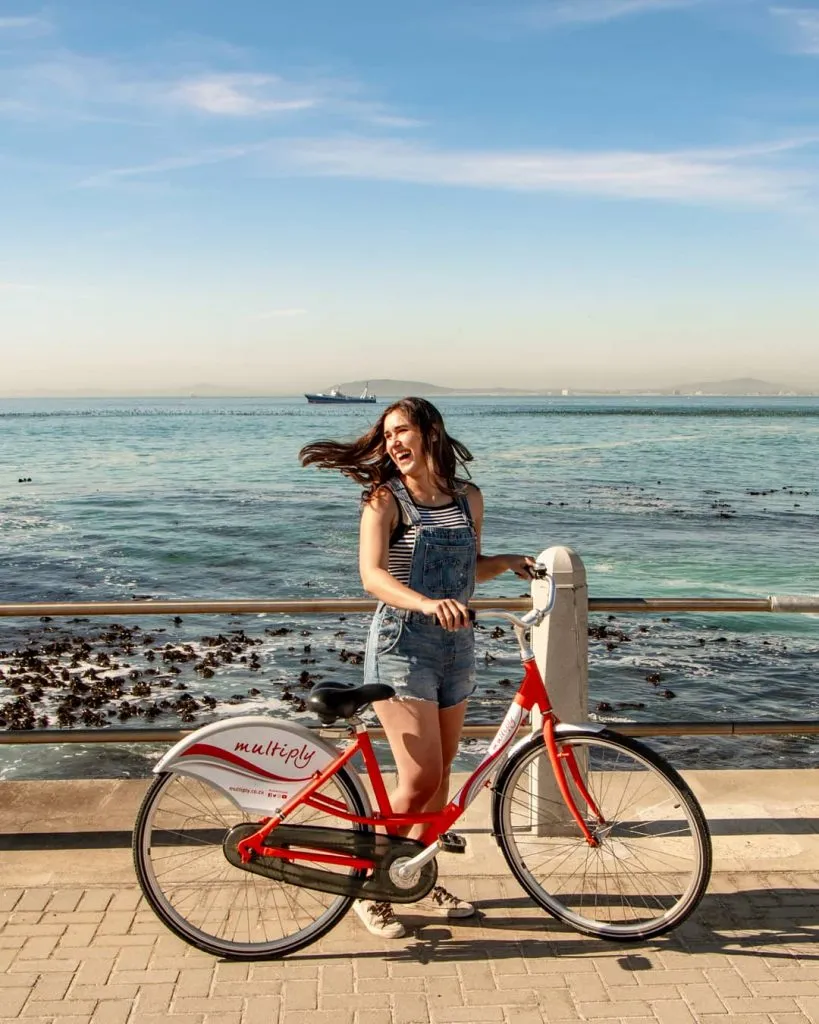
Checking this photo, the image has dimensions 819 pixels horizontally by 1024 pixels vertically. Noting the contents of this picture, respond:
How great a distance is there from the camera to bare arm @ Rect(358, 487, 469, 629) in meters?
3.60

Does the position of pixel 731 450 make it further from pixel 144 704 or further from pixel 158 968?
pixel 158 968

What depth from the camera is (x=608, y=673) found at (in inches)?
578

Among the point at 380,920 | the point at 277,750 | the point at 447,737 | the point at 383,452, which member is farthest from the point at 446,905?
the point at 383,452

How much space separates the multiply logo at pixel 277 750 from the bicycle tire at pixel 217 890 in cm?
14

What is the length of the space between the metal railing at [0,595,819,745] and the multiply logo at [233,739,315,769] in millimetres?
924

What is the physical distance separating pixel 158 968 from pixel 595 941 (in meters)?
1.53

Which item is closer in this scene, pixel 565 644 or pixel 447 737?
pixel 447 737

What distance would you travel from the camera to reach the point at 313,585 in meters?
22.5

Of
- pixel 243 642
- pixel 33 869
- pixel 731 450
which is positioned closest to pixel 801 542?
pixel 243 642

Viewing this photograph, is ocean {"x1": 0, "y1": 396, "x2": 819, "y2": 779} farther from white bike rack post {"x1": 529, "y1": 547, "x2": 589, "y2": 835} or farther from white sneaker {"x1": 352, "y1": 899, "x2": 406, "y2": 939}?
white sneaker {"x1": 352, "y1": 899, "x2": 406, "y2": 939}

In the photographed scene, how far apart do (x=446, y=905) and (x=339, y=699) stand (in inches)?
43.2

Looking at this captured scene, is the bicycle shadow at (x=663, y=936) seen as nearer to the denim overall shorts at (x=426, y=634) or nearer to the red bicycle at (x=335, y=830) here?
the red bicycle at (x=335, y=830)

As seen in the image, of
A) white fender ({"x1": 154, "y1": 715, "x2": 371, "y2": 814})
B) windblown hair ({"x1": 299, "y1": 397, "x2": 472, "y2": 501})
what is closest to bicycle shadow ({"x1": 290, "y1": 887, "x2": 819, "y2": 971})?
white fender ({"x1": 154, "y1": 715, "x2": 371, "y2": 814})

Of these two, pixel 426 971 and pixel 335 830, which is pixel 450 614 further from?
pixel 426 971
